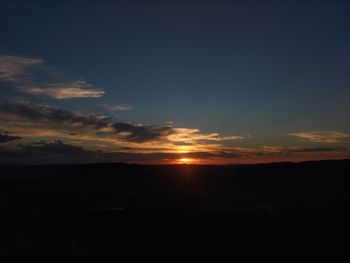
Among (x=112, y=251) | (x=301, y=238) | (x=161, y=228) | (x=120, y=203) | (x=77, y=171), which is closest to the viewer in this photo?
(x=112, y=251)

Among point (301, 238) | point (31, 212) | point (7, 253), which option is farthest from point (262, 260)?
point (31, 212)

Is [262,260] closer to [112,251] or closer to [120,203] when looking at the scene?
[112,251]

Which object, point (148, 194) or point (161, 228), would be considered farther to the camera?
point (148, 194)

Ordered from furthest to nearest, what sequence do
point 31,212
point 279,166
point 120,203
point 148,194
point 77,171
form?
point 77,171, point 279,166, point 148,194, point 120,203, point 31,212

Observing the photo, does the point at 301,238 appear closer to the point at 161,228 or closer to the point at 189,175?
the point at 161,228

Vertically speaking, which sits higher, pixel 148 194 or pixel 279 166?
pixel 279 166

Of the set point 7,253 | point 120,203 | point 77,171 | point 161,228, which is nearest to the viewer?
point 7,253

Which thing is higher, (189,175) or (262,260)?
(189,175)

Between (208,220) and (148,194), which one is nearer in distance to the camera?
(208,220)

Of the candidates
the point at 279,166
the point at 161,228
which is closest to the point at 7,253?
the point at 161,228
